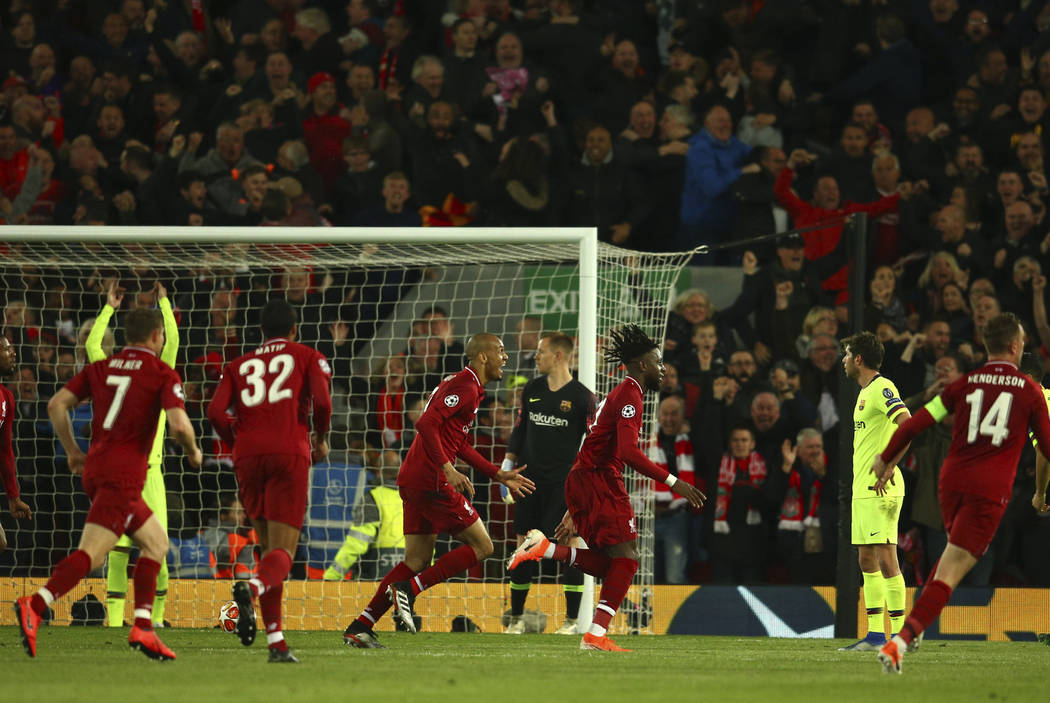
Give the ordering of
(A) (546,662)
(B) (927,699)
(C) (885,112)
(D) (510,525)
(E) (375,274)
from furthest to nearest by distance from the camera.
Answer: (C) (885,112), (E) (375,274), (D) (510,525), (A) (546,662), (B) (927,699)

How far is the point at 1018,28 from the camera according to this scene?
15227 mm

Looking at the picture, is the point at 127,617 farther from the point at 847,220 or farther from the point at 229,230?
the point at 847,220

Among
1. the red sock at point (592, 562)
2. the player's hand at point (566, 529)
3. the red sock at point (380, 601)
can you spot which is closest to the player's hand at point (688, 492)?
the red sock at point (592, 562)

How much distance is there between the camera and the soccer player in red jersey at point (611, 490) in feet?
28.8

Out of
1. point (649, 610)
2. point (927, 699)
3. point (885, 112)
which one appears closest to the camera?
point (927, 699)

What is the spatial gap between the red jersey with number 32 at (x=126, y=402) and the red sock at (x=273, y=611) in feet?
3.09

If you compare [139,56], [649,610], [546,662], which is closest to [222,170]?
[139,56]

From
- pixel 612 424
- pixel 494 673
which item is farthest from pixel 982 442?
pixel 494 673

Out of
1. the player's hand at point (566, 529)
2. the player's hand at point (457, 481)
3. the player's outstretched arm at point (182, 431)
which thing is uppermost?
the player's outstretched arm at point (182, 431)

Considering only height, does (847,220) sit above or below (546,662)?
above

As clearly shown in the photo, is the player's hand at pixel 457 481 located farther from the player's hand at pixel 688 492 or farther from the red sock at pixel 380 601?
the player's hand at pixel 688 492

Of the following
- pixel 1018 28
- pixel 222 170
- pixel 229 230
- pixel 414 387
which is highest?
pixel 1018 28

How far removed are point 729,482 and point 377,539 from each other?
304cm

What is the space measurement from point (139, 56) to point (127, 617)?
293 inches
